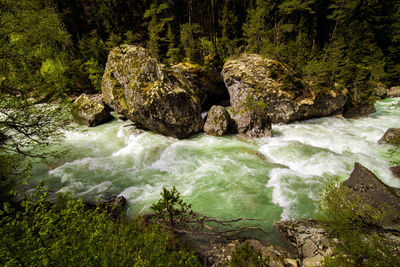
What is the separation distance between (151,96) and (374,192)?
473 inches

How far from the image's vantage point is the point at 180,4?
92.6ft

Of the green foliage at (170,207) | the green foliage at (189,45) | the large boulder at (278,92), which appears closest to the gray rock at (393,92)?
the large boulder at (278,92)

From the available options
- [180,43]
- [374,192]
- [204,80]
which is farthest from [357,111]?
[180,43]

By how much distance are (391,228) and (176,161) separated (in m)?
8.77

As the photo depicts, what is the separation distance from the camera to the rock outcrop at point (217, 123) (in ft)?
41.1

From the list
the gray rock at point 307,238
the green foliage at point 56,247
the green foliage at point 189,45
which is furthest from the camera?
the green foliage at point 189,45

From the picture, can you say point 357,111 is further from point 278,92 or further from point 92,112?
point 92,112

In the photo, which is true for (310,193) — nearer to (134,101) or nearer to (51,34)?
(134,101)

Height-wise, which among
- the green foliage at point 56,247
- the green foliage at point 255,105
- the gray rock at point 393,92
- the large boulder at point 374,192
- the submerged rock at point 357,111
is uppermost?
the green foliage at point 56,247

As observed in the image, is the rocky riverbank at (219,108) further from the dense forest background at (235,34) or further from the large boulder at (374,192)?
the large boulder at (374,192)

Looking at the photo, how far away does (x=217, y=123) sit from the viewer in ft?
41.2

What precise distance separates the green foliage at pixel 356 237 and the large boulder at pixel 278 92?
948cm

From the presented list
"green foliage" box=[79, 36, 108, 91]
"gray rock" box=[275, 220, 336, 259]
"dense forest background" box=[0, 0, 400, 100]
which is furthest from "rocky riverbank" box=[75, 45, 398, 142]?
"green foliage" box=[79, 36, 108, 91]

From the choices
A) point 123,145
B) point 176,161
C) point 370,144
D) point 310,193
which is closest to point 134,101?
point 123,145
